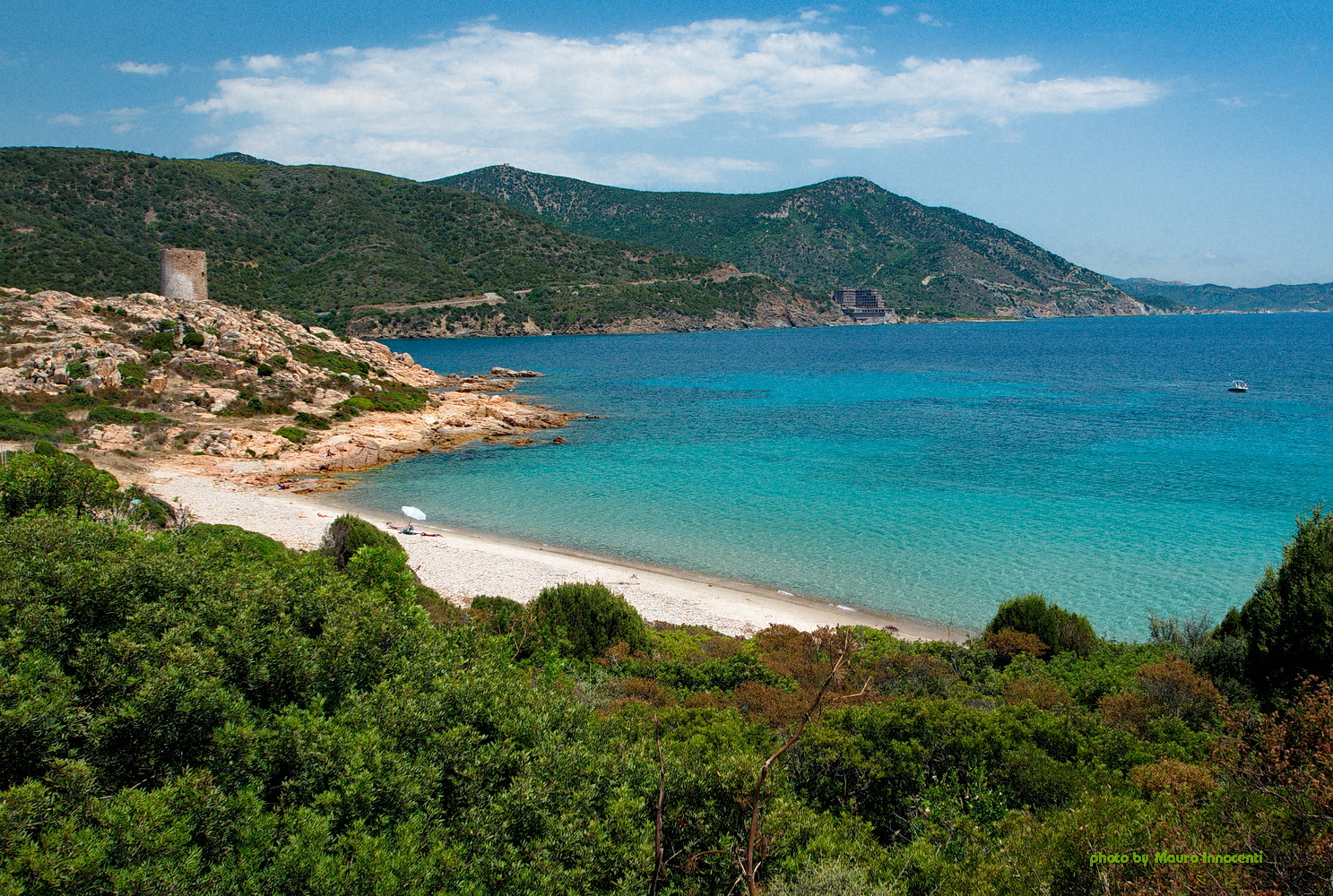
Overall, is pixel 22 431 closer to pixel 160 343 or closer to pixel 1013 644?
pixel 160 343

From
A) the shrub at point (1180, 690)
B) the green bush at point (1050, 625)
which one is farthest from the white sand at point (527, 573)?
the shrub at point (1180, 690)

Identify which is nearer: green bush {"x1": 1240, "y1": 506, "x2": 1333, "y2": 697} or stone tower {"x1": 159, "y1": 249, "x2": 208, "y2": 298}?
green bush {"x1": 1240, "y1": 506, "x2": 1333, "y2": 697}

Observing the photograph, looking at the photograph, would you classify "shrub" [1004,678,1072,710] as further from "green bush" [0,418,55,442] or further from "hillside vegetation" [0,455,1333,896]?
"green bush" [0,418,55,442]

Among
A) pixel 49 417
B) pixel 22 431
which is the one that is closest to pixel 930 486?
pixel 22 431

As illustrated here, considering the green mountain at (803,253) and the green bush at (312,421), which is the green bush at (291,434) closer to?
the green bush at (312,421)

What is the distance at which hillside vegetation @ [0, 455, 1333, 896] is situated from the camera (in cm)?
334

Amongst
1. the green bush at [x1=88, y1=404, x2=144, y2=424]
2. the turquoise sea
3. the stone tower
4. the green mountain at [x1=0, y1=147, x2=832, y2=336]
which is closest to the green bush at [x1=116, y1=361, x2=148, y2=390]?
the green bush at [x1=88, y1=404, x2=144, y2=424]

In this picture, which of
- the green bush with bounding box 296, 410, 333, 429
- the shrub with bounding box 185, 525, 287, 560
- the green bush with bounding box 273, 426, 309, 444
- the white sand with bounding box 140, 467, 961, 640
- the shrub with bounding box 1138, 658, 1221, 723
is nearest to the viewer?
the shrub with bounding box 1138, 658, 1221, 723

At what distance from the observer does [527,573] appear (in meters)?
→ 16.9

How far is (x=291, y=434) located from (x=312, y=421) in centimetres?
237

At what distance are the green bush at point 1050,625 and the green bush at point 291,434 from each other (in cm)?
2682

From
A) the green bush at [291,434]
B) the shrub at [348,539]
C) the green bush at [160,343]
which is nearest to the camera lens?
the shrub at [348,539]

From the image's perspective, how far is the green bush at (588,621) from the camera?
10.5 metres

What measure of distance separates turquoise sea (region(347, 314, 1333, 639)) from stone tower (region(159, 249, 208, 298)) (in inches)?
825
